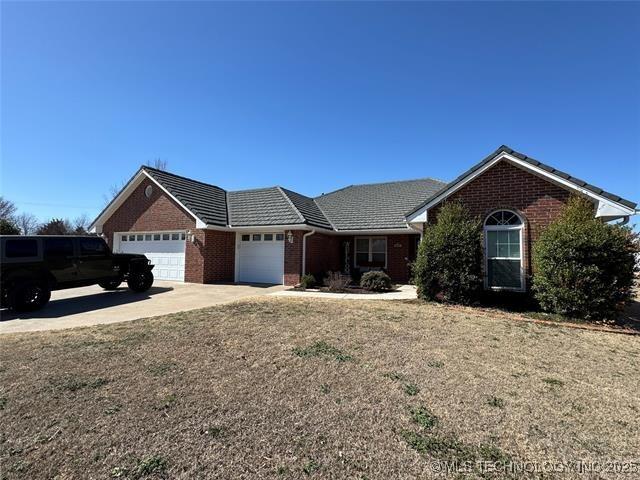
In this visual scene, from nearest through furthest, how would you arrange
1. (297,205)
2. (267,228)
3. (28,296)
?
(28,296), (267,228), (297,205)

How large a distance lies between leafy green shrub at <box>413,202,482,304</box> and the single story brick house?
916mm

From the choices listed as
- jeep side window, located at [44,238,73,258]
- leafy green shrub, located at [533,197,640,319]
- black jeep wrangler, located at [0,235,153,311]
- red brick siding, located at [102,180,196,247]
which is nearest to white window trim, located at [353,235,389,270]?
red brick siding, located at [102,180,196,247]

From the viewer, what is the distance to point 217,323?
7555 mm

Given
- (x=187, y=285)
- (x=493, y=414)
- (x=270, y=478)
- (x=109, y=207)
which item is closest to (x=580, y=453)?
(x=493, y=414)

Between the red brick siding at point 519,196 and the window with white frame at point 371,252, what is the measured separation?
6909mm

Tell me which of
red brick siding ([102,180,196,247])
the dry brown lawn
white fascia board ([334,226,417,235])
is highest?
red brick siding ([102,180,196,247])

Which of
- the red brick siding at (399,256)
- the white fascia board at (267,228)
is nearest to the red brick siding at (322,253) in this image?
the white fascia board at (267,228)

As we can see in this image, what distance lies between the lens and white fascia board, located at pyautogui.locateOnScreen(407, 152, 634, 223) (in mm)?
8859

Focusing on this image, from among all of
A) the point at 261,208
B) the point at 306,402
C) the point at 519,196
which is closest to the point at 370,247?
the point at 261,208

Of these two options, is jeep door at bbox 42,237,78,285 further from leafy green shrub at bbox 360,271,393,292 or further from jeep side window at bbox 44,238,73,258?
leafy green shrub at bbox 360,271,393,292

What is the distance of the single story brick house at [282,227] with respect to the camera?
35.8 ft

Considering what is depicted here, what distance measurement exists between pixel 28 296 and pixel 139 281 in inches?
154

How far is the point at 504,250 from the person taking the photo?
10.7 m

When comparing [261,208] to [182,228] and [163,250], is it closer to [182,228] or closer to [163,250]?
[182,228]
